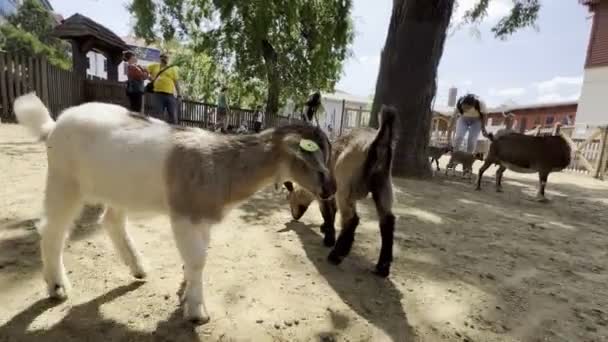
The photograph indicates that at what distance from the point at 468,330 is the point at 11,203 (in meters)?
4.70

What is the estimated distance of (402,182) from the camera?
7.62m

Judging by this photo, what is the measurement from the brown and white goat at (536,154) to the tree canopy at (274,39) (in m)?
13.2

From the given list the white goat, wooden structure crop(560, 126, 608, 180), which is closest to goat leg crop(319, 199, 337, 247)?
the white goat

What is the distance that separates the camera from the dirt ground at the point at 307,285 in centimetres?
232

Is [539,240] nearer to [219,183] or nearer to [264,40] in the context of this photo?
[219,183]

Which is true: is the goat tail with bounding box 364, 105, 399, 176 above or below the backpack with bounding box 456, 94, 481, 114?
below

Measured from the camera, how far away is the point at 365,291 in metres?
2.93

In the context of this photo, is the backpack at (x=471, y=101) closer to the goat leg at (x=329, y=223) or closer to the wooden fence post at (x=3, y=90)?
the goat leg at (x=329, y=223)

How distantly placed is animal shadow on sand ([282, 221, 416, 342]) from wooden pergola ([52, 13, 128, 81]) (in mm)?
13918

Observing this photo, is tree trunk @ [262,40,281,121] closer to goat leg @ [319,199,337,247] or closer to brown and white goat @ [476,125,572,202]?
brown and white goat @ [476,125,572,202]

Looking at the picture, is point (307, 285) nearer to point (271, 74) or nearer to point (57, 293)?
point (57, 293)

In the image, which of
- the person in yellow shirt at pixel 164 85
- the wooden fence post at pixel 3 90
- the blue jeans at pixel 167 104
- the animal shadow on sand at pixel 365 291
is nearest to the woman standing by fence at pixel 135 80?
the person in yellow shirt at pixel 164 85

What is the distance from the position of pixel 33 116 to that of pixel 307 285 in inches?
93.8

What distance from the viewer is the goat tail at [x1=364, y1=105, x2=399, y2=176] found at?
10.2 ft
